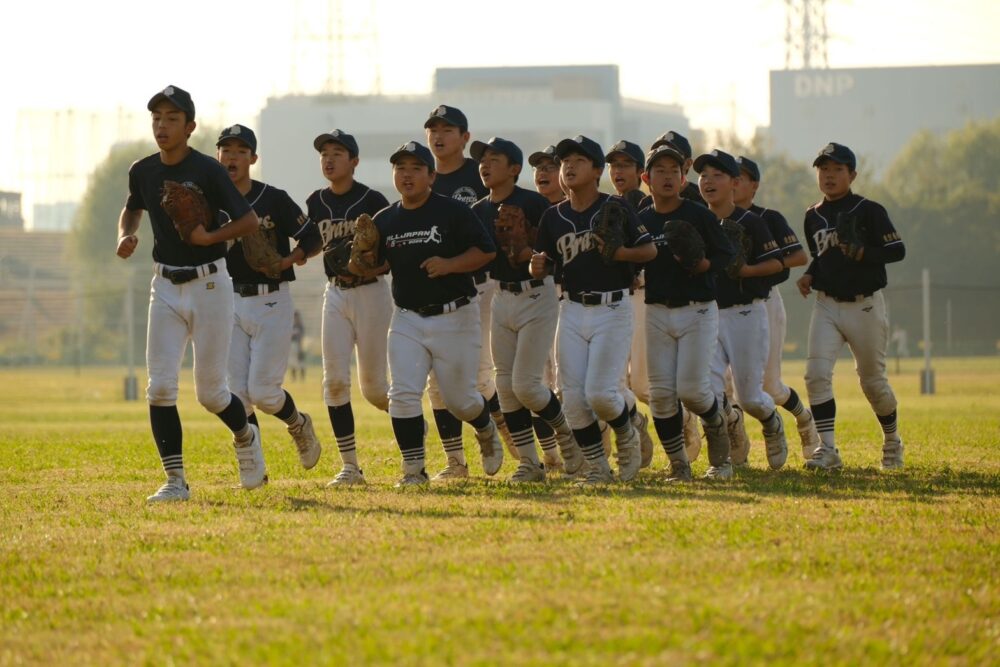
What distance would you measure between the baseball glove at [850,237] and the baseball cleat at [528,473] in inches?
106

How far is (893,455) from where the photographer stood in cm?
1232

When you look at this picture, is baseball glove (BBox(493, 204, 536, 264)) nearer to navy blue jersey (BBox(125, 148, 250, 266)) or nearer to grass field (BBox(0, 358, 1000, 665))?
grass field (BBox(0, 358, 1000, 665))

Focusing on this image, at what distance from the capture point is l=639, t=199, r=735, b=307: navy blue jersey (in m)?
10.7

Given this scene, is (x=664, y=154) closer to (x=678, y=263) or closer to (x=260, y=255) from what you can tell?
(x=678, y=263)

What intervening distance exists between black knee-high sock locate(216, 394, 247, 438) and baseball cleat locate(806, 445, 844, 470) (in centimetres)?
428

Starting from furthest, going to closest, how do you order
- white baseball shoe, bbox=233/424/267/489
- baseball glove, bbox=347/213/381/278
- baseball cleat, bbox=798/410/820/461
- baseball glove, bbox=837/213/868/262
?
1. baseball cleat, bbox=798/410/820/461
2. baseball glove, bbox=837/213/868/262
3. white baseball shoe, bbox=233/424/267/489
4. baseball glove, bbox=347/213/381/278

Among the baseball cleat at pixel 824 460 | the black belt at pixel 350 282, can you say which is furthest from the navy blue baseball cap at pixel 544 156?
the baseball cleat at pixel 824 460

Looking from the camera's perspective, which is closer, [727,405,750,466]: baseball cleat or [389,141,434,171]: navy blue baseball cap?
[389,141,434,171]: navy blue baseball cap

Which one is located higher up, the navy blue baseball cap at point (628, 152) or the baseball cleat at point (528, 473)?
the navy blue baseball cap at point (628, 152)

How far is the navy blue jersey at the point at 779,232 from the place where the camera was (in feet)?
39.6

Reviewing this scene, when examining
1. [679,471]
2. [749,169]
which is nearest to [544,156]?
[749,169]

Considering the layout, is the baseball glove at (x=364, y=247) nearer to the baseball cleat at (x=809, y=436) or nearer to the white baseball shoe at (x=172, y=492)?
the white baseball shoe at (x=172, y=492)

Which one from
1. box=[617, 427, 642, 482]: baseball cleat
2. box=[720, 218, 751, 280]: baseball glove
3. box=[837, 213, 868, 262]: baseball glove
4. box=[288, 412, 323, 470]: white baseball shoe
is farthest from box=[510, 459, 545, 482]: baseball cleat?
box=[837, 213, 868, 262]: baseball glove

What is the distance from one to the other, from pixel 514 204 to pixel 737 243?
5.26ft
